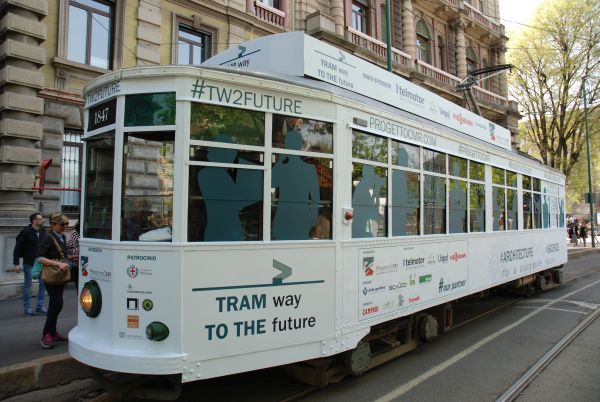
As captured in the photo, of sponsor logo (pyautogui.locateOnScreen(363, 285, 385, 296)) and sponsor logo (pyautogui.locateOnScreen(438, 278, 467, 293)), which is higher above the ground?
sponsor logo (pyautogui.locateOnScreen(363, 285, 385, 296))

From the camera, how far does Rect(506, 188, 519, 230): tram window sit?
819cm

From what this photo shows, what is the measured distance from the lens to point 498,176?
25.6ft

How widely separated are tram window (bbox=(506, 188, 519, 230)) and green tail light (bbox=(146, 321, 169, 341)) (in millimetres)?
6578

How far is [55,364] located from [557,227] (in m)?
11.2

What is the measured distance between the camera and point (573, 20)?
26359 mm

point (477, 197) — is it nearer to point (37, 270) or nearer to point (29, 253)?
point (37, 270)

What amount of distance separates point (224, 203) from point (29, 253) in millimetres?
5695

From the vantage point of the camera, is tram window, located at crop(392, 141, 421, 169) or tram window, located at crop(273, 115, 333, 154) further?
tram window, located at crop(392, 141, 421, 169)

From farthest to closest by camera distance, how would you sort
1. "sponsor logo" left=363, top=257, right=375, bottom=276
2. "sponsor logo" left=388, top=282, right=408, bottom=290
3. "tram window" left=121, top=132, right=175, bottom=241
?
"sponsor logo" left=388, top=282, right=408, bottom=290 → "sponsor logo" left=363, top=257, right=375, bottom=276 → "tram window" left=121, top=132, right=175, bottom=241

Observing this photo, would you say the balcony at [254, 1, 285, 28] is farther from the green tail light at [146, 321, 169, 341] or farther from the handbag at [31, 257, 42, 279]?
the green tail light at [146, 321, 169, 341]

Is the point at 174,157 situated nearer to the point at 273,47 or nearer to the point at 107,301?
the point at 107,301

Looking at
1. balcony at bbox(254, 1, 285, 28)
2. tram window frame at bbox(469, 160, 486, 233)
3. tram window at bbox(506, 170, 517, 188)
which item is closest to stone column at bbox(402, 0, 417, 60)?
balcony at bbox(254, 1, 285, 28)

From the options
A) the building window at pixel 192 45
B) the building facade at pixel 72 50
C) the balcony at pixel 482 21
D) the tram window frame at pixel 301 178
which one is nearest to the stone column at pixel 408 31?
the building facade at pixel 72 50

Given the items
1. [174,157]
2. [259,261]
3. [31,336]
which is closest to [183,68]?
[174,157]
